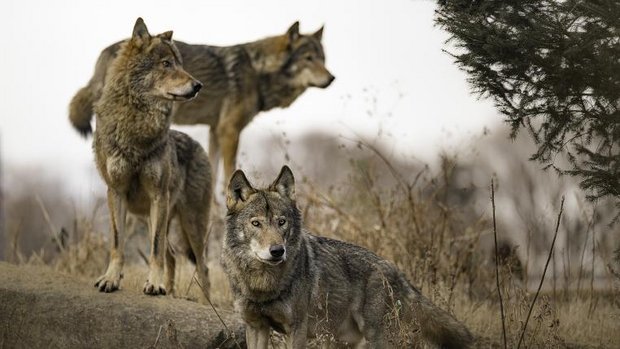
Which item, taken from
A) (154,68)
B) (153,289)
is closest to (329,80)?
(154,68)

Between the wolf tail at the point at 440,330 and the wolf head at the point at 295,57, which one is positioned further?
the wolf head at the point at 295,57

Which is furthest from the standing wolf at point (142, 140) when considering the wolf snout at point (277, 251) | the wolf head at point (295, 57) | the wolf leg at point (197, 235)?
the wolf head at point (295, 57)

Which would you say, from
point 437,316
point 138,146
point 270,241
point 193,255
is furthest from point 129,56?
point 437,316

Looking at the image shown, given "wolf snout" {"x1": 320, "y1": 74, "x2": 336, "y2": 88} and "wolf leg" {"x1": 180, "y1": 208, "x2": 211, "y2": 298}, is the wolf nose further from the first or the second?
"wolf snout" {"x1": 320, "y1": 74, "x2": 336, "y2": 88}

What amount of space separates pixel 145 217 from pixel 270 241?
2180 millimetres

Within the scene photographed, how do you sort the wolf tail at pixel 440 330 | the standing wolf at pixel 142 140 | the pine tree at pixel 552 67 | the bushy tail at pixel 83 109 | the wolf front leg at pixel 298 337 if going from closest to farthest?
the pine tree at pixel 552 67, the wolf front leg at pixel 298 337, the wolf tail at pixel 440 330, the standing wolf at pixel 142 140, the bushy tail at pixel 83 109

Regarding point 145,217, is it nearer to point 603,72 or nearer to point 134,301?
point 134,301

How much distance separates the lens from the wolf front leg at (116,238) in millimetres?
7223

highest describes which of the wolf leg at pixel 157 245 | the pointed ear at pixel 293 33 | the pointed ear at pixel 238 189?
the pointed ear at pixel 293 33

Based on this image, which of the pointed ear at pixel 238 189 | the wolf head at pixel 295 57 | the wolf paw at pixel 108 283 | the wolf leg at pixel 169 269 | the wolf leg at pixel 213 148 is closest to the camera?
the pointed ear at pixel 238 189

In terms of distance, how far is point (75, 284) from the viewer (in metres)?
7.36

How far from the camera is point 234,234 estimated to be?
20.0 feet

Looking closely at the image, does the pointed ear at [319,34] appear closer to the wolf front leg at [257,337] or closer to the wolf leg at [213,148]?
the wolf leg at [213,148]

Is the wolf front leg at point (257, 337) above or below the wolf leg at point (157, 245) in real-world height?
below
